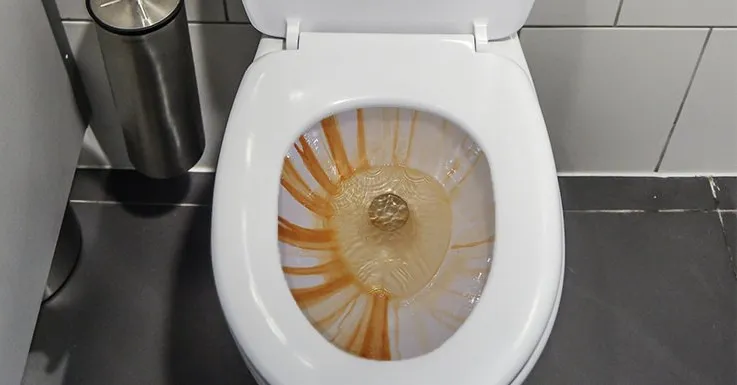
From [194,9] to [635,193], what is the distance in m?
0.70

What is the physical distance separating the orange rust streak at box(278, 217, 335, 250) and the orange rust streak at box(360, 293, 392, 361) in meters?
0.08

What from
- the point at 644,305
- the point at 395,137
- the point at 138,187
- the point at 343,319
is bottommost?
the point at 644,305

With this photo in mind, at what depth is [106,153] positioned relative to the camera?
141 centimetres

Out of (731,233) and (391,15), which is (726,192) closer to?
(731,233)

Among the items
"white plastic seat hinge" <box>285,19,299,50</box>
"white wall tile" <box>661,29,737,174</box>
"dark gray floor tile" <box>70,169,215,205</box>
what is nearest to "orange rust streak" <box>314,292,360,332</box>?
"white plastic seat hinge" <box>285,19,299,50</box>

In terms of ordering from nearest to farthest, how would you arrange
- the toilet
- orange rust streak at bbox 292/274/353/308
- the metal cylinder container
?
the toilet → orange rust streak at bbox 292/274/353/308 → the metal cylinder container

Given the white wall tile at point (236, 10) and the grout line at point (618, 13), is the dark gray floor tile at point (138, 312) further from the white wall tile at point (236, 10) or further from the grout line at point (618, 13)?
the grout line at point (618, 13)

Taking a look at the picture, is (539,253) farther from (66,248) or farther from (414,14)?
(66,248)

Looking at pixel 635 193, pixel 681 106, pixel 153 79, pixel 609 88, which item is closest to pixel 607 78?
pixel 609 88

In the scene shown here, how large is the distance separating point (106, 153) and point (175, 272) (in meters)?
0.22

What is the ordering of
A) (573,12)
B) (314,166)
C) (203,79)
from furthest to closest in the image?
(203,79), (573,12), (314,166)

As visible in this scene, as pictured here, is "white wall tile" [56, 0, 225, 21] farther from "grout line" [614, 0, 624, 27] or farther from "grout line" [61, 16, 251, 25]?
"grout line" [614, 0, 624, 27]

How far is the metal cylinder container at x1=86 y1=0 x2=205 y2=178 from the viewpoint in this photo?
1.07m

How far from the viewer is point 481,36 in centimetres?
101
